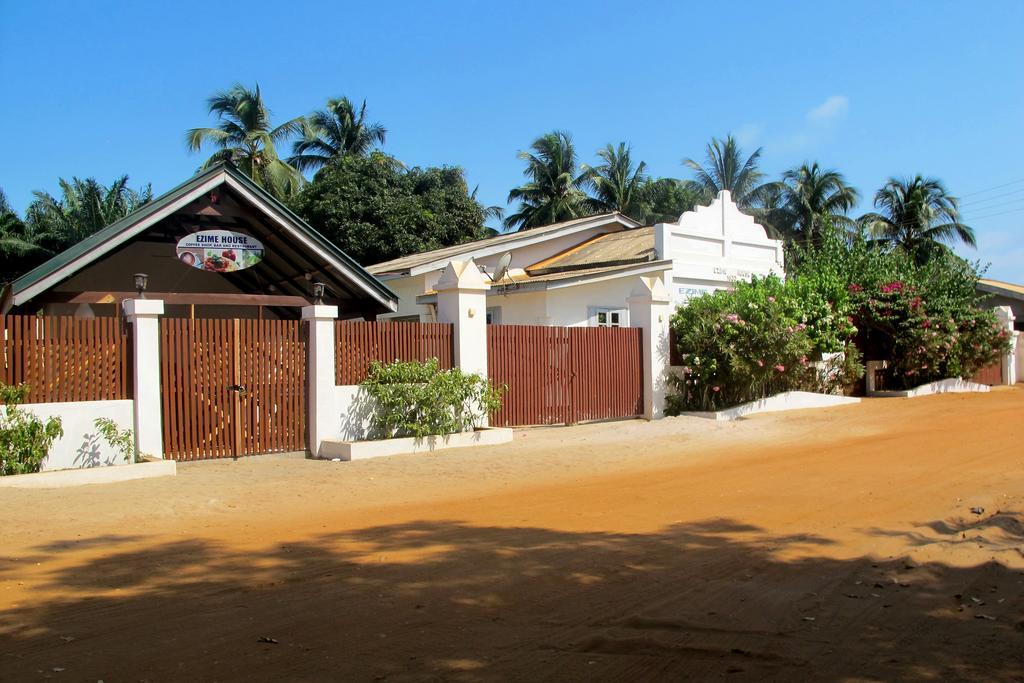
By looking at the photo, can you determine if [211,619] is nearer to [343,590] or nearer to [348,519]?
[343,590]

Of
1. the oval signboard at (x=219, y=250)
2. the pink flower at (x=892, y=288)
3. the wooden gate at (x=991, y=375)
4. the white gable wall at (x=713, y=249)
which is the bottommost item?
the wooden gate at (x=991, y=375)

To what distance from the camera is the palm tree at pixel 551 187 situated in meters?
42.0

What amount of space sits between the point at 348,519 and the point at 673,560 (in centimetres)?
325

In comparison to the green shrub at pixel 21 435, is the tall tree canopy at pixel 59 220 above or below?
above

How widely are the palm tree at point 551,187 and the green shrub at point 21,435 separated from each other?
33151 mm

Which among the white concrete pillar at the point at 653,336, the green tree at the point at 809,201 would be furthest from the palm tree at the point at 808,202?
the white concrete pillar at the point at 653,336

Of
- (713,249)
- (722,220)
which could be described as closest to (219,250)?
(713,249)

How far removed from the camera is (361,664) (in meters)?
4.18

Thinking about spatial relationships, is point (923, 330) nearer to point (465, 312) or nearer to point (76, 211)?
point (465, 312)

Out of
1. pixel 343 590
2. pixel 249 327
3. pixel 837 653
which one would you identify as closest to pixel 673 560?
pixel 837 653

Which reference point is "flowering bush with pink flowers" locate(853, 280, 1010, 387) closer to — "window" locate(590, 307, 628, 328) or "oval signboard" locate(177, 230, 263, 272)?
"window" locate(590, 307, 628, 328)

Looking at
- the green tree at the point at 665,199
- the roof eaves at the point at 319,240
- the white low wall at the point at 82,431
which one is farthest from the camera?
the green tree at the point at 665,199

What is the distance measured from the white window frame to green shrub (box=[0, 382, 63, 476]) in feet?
39.7

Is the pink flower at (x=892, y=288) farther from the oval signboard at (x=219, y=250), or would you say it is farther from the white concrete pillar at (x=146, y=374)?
the white concrete pillar at (x=146, y=374)
